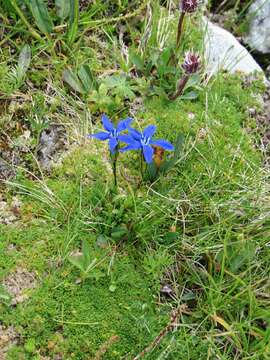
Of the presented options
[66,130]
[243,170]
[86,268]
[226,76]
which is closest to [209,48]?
[226,76]

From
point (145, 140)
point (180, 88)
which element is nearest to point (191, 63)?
point (180, 88)

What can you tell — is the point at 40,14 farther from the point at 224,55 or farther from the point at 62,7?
the point at 224,55

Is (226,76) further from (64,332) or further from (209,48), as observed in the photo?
(64,332)

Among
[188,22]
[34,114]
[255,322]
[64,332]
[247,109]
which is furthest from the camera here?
[188,22]

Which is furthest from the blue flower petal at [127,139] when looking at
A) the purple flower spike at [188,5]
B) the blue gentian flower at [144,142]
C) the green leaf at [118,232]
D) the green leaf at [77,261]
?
the purple flower spike at [188,5]

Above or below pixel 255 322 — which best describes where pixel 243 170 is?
above

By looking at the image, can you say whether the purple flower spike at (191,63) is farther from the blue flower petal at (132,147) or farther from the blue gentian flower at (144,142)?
the blue flower petal at (132,147)

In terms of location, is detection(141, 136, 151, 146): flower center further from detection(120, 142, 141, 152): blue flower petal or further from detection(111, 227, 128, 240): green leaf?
detection(111, 227, 128, 240): green leaf
